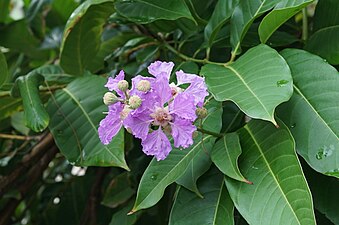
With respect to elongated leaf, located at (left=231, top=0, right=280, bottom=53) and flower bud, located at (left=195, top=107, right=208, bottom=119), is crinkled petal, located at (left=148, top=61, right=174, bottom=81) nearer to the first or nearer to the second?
flower bud, located at (left=195, top=107, right=208, bottom=119)

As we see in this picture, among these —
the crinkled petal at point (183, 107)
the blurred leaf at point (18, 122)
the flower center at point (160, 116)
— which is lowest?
the blurred leaf at point (18, 122)

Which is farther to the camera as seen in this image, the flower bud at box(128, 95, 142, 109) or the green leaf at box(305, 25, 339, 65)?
the green leaf at box(305, 25, 339, 65)

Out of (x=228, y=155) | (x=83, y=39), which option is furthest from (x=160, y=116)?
(x=83, y=39)

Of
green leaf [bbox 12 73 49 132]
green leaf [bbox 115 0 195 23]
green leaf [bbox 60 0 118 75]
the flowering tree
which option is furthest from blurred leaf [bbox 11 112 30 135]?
green leaf [bbox 115 0 195 23]

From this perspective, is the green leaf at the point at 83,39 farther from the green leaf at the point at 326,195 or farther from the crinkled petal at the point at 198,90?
the green leaf at the point at 326,195

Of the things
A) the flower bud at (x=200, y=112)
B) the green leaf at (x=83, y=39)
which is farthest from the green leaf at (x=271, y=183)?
the green leaf at (x=83, y=39)

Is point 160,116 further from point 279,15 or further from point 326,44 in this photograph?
point 326,44
